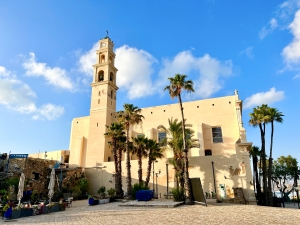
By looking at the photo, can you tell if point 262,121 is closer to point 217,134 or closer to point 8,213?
point 217,134

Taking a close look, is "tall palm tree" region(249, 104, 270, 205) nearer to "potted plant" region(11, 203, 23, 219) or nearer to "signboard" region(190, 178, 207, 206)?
"signboard" region(190, 178, 207, 206)

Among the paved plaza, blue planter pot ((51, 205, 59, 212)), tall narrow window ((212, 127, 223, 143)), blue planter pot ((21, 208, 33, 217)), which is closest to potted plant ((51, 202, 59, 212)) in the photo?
blue planter pot ((51, 205, 59, 212))

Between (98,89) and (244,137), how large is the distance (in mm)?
23013

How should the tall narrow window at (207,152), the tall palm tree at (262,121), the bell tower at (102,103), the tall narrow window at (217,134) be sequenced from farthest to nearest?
1. the bell tower at (102,103)
2. the tall narrow window at (217,134)
3. the tall narrow window at (207,152)
4. the tall palm tree at (262,121)

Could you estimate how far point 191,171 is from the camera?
78.1 ft

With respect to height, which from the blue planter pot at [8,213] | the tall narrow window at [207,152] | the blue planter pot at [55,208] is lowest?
the blue planter pot at [55,208]

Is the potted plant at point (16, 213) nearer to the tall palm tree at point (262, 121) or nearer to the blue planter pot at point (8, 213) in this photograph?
the blue planter pot at point (8, 213)

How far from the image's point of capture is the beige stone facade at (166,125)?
73.8 feet

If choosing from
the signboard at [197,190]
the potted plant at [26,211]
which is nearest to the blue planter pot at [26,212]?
the potted plant at [26,211]

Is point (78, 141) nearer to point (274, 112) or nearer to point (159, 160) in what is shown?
point (159, 160)

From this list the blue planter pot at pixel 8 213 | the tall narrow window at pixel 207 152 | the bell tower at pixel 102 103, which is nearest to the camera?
the blue planter pot at pixel 8 213

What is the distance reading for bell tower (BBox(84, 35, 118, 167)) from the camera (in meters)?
32.8

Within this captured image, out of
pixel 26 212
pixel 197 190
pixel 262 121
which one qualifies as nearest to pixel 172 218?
pixel 197 190

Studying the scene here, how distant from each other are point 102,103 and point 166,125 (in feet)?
35.3
